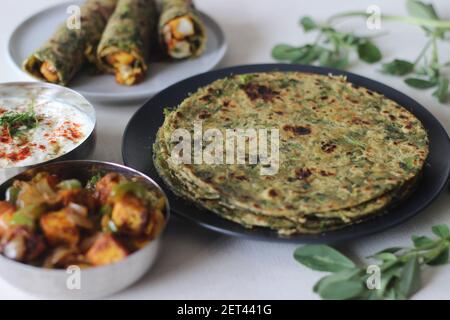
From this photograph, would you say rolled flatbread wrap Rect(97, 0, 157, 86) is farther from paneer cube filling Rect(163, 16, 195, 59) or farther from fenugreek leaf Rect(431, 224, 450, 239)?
fenugreek leaf Rect(431, 224, 450, 239)

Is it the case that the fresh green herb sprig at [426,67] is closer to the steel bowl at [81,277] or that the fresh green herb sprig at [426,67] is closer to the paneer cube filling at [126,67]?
the paneer cube filling at [126,67]

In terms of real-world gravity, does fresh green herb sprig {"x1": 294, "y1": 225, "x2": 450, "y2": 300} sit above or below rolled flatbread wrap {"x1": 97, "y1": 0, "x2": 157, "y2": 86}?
below

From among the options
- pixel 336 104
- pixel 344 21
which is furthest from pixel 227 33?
pixel 336 104

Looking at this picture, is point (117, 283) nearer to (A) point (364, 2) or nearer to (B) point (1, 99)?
(B) point (1, 99)

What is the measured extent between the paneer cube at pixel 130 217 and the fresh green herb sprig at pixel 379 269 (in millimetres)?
590

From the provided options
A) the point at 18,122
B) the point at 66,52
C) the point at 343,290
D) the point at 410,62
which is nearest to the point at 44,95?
the point at 18,122

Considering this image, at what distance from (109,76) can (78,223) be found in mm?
1588

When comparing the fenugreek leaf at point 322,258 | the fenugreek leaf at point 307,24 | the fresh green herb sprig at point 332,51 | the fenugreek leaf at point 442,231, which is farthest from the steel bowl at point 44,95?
the fenugreek leaf at point 307,24

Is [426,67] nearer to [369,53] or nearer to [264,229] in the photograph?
[369,53]

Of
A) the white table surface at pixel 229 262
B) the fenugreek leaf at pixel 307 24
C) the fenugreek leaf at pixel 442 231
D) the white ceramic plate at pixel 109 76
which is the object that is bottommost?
the white table surface at pixel 229 262

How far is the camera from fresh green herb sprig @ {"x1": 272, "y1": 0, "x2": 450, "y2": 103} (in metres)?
3.81

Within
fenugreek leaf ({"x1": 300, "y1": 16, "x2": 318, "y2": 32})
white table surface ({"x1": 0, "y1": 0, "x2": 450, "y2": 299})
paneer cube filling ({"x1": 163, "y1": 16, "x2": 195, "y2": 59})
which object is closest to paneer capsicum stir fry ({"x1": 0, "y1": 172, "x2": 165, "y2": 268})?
white table surface ({"x1": 0, "y1": 0, "x2": 450, "y2": 299})

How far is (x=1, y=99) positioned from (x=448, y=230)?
219 centimetres

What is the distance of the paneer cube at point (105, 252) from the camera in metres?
2.24
